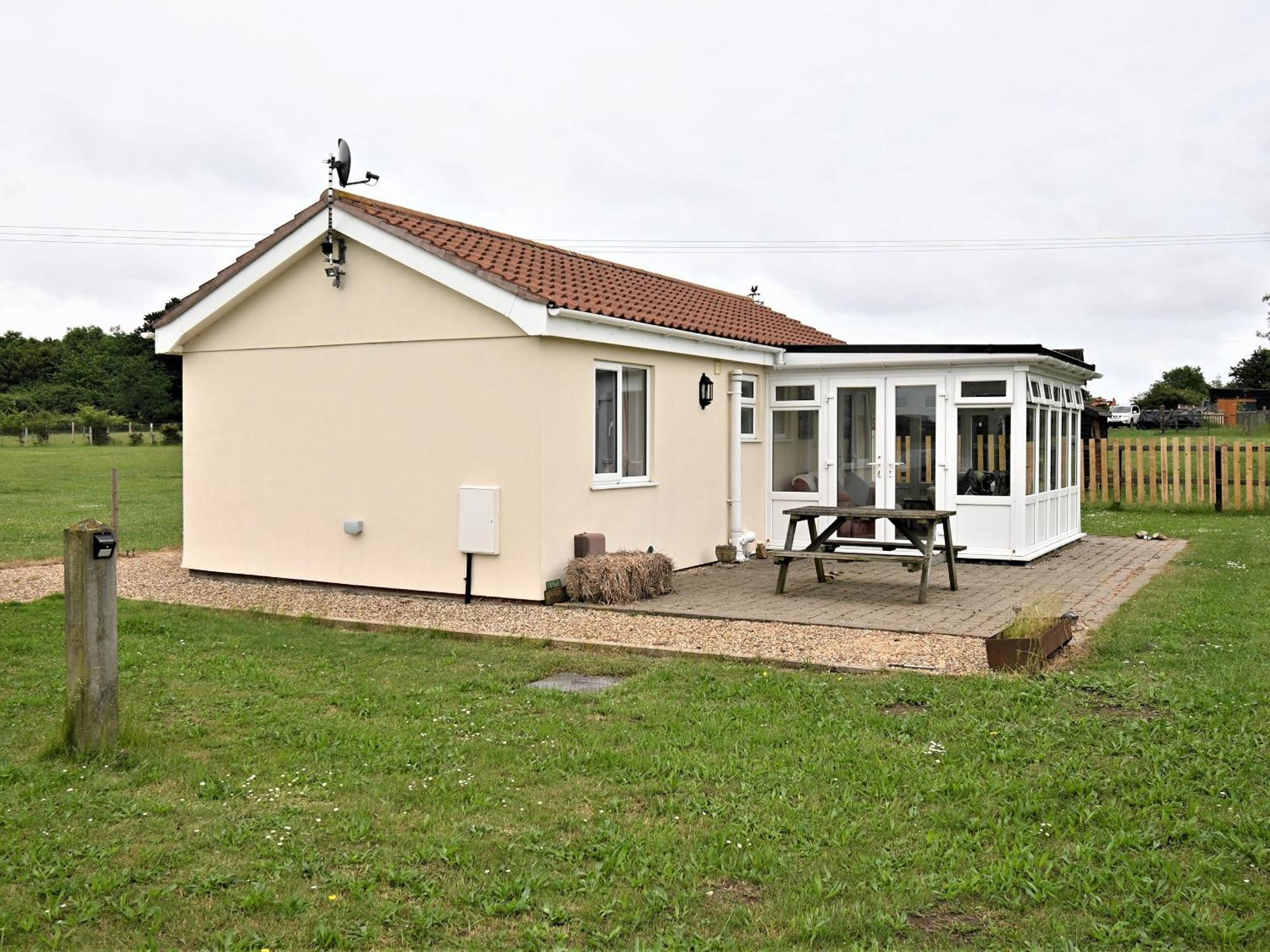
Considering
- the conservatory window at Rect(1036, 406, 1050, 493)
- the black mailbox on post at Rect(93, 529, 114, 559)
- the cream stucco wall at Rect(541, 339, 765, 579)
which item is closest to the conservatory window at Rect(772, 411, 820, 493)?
the cream stucco wall at Rect(541, 339, 765, 579)

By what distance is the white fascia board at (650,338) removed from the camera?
11406 millimetres

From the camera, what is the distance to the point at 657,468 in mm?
13328

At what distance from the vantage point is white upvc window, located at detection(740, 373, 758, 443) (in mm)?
15453

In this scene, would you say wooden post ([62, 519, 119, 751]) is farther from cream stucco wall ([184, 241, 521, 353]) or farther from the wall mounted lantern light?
the wall mounted lantern light

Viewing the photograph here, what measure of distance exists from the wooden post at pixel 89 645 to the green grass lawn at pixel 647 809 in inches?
6.7

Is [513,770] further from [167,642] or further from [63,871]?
[167,642]

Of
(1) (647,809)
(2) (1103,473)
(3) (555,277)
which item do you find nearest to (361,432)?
(3) (555,277)

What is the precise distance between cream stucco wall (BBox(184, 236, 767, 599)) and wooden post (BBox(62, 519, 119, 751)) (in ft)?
18.6

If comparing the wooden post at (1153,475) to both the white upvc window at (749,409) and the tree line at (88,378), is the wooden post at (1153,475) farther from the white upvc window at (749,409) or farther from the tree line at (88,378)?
the tree line at (88,378)

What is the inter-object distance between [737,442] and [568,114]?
7919 mm

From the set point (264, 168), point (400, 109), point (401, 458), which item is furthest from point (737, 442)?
point (264, 168)

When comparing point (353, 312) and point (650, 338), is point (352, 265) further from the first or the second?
point (650, 338)

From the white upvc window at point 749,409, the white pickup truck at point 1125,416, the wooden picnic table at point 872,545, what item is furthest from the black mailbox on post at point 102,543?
the white pickup truck at point 1125,416

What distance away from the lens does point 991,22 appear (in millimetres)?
15953
